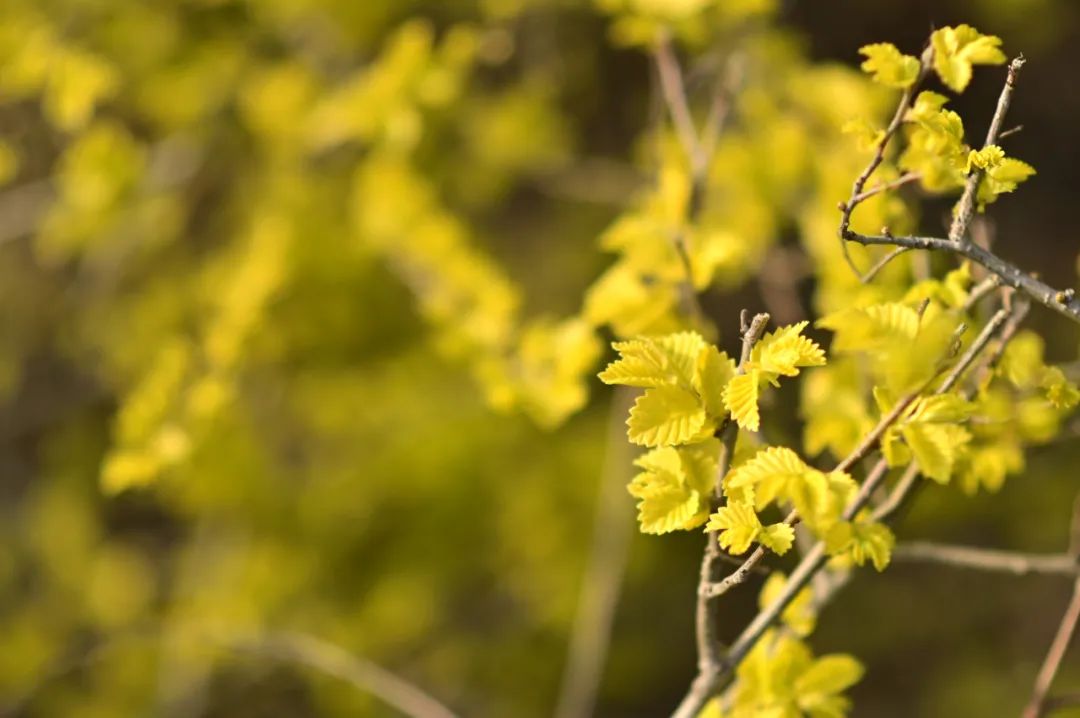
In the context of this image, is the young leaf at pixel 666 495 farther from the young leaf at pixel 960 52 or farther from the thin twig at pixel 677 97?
the thin twig at pixel 677 97

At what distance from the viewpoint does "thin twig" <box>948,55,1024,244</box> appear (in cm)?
86

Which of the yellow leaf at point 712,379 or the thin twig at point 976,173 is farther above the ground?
the thin twig at point 976,173

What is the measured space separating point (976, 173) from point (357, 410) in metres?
2.68

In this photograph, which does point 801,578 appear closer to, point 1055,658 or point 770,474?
point 770,474

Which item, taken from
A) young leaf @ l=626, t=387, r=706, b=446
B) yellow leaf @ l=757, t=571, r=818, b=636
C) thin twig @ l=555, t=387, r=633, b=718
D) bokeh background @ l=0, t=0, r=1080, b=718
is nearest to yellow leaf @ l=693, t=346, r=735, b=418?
young leaf @ l=626, t=387, r=706, b=446

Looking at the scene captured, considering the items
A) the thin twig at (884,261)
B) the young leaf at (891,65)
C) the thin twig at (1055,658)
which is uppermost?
the young leaf at (891,65)

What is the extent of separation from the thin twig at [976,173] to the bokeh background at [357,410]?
1.66 metres

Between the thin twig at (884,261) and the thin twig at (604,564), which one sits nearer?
the thin twig at (884,261)

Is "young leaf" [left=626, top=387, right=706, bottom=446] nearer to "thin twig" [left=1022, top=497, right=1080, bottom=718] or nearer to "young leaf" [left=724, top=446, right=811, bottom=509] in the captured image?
"young leaf" [left=724, top=446, right=811, bottom=509]

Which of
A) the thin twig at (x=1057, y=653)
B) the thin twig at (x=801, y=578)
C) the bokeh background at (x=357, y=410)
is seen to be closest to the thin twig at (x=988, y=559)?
the thin twig at (x=1057, y=653)

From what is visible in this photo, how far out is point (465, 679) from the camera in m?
3.41

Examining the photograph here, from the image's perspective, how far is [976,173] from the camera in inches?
35.7

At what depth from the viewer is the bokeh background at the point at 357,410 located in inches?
118

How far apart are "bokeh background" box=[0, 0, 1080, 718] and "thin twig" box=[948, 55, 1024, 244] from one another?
1662 millimetres
